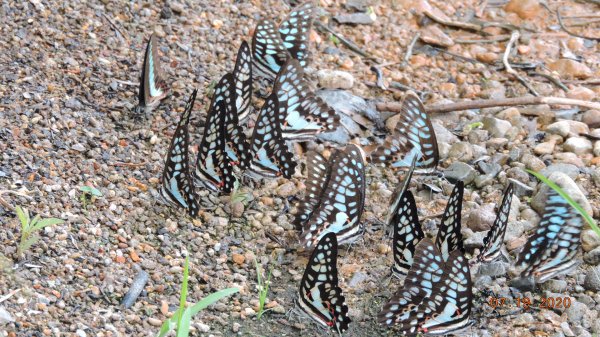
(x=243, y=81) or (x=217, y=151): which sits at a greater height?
(x=243, y=81)

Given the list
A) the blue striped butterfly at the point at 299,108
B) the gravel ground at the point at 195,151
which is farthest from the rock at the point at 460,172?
the blue striped butterfly at the point at 299,108

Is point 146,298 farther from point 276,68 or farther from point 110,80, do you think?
point 276,68

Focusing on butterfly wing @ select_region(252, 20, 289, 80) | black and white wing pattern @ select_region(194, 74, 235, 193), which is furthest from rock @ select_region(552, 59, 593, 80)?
black and white wing pattern @ select_region(194, 74, 235, 193)

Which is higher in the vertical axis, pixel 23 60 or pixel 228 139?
pixel 23 60

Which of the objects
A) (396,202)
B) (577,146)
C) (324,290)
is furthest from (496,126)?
(324,290)

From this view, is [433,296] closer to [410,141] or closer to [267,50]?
[410,141]

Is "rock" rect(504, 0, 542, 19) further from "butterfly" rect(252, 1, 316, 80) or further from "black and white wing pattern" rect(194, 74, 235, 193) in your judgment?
"black and white wing pattern" rect(194, 74, 235, 193)

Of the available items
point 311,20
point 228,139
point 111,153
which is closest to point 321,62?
point 311,20
